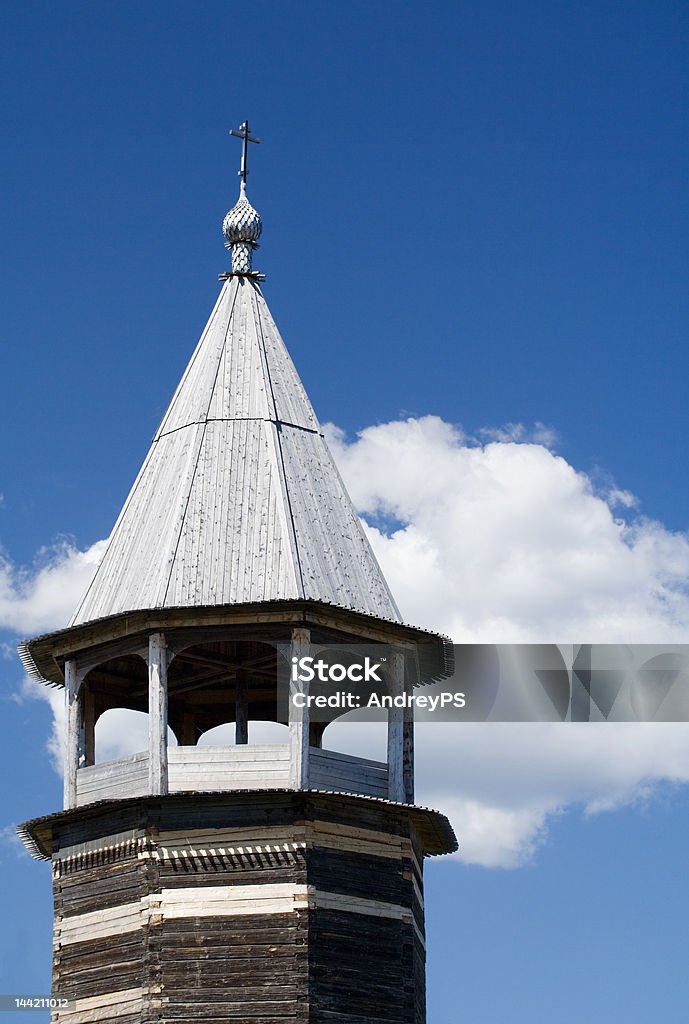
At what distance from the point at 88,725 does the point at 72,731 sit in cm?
128

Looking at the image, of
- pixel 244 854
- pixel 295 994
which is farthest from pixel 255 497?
pixel 295 994

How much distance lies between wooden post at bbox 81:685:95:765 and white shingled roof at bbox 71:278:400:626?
1866 millimetres

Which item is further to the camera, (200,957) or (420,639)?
(420,639)

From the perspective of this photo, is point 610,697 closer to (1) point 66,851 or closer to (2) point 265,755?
(2) point 265,755

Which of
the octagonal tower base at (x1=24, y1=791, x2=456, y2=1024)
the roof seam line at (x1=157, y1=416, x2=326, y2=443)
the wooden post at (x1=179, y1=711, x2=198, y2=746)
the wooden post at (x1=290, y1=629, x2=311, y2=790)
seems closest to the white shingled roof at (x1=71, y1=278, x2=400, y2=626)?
the roof seam line at (x1=157, y1=416, x2=326, y2=443)

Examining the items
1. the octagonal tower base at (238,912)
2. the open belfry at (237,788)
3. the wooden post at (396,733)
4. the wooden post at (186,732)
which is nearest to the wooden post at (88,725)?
the open belfry at (237,788)

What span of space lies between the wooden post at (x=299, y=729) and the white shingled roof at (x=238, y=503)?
2.23 feet

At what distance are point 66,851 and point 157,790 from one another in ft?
6.67

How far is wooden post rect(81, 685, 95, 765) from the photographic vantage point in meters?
32.9

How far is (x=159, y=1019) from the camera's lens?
2925 centimetres

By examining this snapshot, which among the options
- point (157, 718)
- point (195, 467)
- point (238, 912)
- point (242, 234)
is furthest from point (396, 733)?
point (242, 234)

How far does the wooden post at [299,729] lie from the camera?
99.6 ft

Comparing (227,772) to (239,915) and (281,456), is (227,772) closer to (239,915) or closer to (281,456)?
(239,915)

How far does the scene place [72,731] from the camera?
105 feet
